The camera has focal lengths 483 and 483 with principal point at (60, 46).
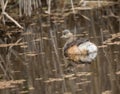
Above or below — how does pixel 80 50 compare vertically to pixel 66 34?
below

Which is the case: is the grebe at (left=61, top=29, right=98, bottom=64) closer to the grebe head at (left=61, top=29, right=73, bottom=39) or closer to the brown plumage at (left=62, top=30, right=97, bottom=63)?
the brown plumage at (left=62, top=30, right=97, bottom=63)

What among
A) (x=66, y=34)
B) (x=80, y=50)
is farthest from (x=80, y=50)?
(x=66, y=34)

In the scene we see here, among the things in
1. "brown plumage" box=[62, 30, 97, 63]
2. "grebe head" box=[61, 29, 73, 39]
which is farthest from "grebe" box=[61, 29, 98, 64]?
"grebe head" box=[61, 29, 73, 39]

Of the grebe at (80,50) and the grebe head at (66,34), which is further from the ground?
the grebe head at (66,34)

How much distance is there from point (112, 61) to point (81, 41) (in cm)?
100

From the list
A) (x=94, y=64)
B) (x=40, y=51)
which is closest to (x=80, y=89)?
(x=94, y=64)

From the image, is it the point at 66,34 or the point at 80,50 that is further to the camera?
the point at 66,34

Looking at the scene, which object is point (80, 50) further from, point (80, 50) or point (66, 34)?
point (66, 34)

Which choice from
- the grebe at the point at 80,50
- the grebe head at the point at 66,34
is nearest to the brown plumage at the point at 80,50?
the grebe at the point at 80,50

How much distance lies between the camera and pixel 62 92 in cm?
673

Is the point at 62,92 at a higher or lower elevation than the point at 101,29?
lower

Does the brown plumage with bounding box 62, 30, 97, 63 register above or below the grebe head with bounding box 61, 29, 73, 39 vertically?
below

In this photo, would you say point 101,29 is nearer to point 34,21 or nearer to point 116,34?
point 116,34

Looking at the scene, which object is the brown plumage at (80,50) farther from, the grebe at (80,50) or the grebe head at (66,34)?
the grebe head at (66,34)
